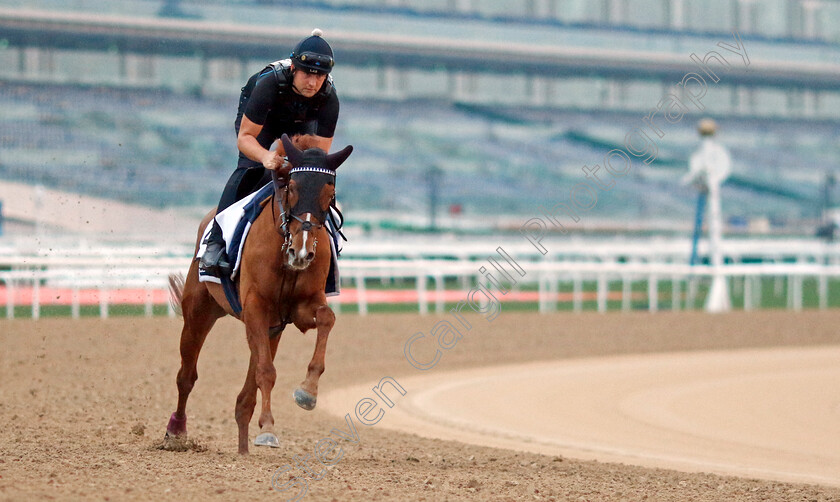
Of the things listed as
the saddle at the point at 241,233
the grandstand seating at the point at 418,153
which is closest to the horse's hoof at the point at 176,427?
the saddle at the point at 241,233

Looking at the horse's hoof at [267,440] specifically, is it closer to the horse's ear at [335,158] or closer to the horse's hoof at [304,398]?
the horse's hoof at [304,398]

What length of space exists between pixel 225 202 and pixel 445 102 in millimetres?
38611

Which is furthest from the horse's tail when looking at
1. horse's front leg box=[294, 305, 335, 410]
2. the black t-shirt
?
horse's front leg box=[294, 305, 335, 410]

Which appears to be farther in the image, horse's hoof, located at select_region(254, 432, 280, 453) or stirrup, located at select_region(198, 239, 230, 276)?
stirrup, located at select_region(198, 239, 230, 276)

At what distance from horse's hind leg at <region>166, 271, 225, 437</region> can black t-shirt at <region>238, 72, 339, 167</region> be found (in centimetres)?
87

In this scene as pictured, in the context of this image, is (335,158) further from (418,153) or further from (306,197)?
(418,153)

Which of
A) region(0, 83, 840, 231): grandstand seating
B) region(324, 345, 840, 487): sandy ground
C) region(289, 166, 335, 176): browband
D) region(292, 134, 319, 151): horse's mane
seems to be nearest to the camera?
region(289, 166, 335, 176): browband

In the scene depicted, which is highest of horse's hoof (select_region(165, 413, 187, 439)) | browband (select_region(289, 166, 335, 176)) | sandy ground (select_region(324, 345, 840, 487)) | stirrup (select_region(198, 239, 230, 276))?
browband (select_region(289, 166, 335, 176))

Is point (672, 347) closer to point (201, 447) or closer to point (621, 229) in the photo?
point (201, 447)

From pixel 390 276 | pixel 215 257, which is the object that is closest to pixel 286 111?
pixel 215 257

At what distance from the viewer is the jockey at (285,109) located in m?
5.79

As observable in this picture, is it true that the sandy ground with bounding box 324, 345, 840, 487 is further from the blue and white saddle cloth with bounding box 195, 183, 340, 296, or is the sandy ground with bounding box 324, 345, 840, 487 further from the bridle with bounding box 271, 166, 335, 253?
the bridle with bounding box 271, 166, 335, 253

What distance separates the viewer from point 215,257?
5.97 metres

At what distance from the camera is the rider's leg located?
5980 mm
